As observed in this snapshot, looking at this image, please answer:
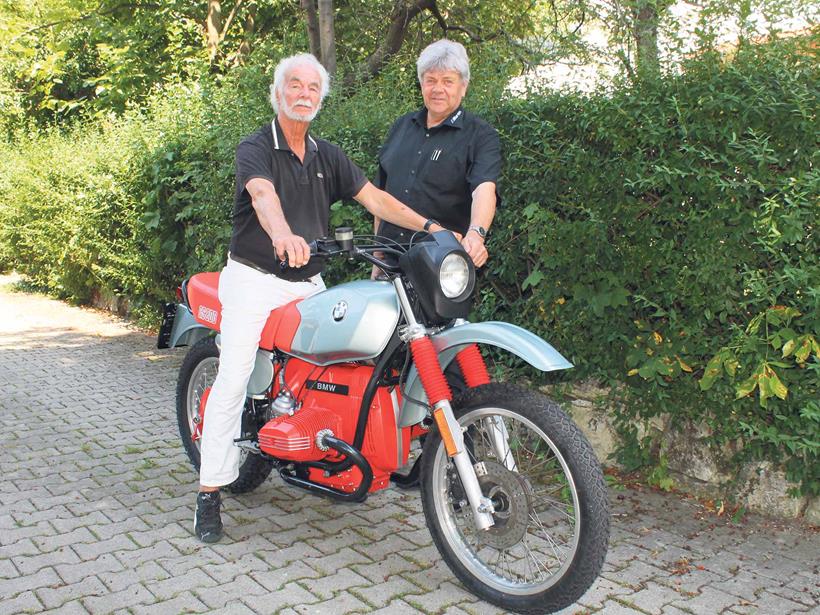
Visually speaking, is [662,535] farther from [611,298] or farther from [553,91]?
[553,91]

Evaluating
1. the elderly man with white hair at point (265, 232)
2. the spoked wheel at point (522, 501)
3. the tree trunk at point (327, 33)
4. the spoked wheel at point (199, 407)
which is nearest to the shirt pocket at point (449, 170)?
the elderly man with white hair at point (265, 232)

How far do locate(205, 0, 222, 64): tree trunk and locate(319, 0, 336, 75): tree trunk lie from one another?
19.9 feet

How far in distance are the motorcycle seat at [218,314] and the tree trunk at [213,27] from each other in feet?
36.5

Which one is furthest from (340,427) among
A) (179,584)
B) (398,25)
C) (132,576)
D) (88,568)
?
(398,25)

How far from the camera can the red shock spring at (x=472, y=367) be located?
3.75m

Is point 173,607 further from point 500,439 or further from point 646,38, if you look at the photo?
point 646,38

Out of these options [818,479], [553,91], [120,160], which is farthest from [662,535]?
[120,160]

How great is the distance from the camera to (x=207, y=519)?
4254mm

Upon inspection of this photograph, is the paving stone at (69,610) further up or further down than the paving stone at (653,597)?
further down

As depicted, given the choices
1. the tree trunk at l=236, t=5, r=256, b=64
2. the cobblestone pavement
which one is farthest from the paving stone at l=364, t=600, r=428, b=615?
the tree trunk at l=236, t=5, r=256, b=64

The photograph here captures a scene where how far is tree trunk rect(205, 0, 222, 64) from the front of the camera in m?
15.1

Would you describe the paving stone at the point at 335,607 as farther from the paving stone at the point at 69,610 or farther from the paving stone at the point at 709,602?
the paving stone at the point at 709,602

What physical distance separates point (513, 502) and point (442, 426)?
409 millimetres

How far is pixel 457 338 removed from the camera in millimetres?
3561
